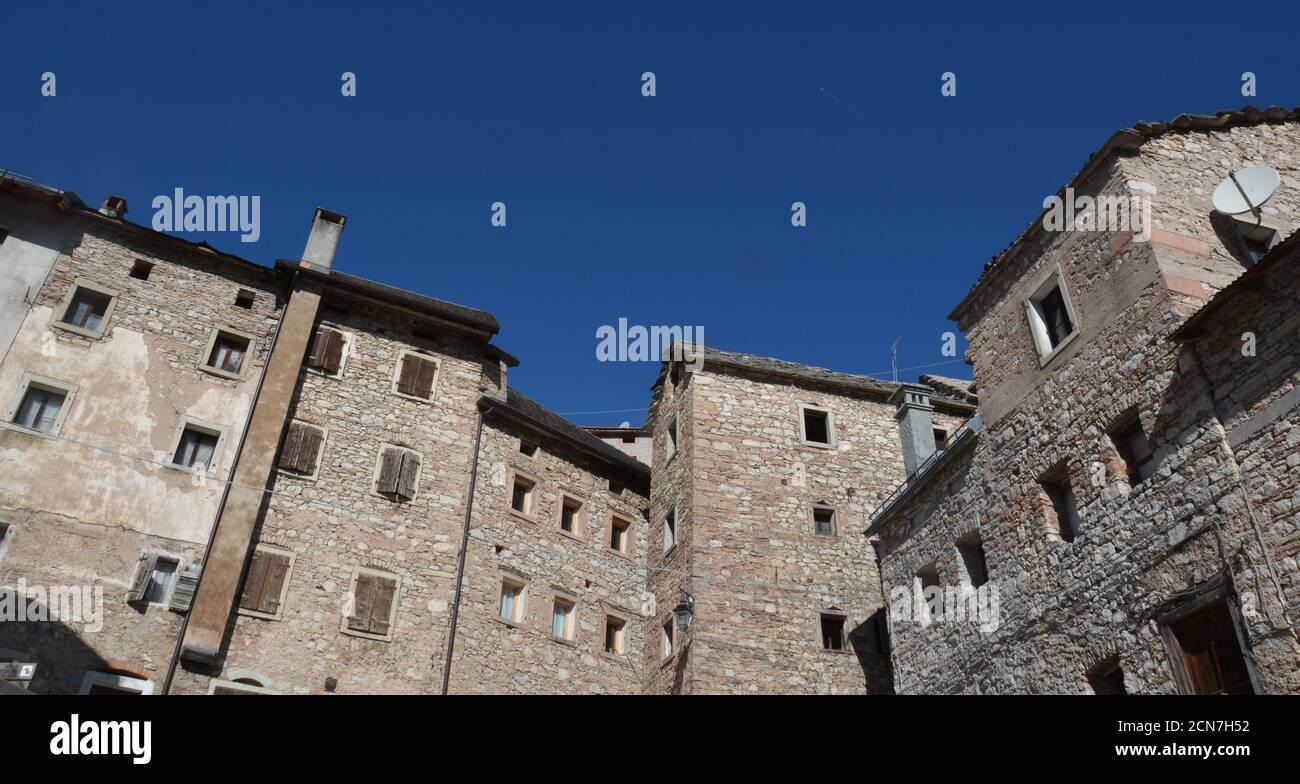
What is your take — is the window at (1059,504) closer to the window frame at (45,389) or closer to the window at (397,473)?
the window at (397,473)

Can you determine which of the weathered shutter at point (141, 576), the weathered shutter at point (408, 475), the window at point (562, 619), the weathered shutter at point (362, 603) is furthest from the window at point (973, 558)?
the weathered shutter at point (141, 576)

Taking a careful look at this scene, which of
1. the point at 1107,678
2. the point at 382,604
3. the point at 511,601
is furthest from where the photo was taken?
the point at 511,601

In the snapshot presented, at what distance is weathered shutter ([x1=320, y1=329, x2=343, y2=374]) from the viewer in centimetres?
2294

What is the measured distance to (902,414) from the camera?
22.0 m

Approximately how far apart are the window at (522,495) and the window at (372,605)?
3999mm

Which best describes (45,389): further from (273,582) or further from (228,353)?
(273,582)

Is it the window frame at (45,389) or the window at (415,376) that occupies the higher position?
the window at (415,376)

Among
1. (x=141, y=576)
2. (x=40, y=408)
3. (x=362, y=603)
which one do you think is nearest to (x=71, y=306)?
(x=40, y=408)

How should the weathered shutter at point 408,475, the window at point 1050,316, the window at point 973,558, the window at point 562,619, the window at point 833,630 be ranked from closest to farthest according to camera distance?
the window at point 1050,316, the window at point 973,558, the window at point 833,630, the weathered shutter at point 408,475, the window at point 562,619

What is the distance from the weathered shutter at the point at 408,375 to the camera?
23.6 metres

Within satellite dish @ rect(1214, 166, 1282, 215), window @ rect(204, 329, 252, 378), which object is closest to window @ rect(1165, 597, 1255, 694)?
satellite dish @ rect(1214, 166, 1282, 215)

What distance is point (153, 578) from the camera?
18.5 m

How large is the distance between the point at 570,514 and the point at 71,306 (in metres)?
12.7

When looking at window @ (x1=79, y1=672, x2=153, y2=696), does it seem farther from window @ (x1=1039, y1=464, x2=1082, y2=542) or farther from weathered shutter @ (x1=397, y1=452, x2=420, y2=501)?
window @ (x1=1039, y1=464, x2=1082, y2=542)
